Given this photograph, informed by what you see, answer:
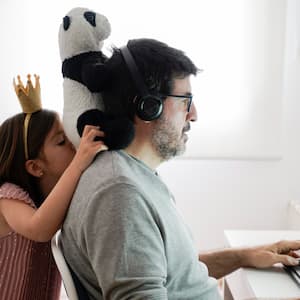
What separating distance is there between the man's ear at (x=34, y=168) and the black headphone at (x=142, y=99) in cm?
38

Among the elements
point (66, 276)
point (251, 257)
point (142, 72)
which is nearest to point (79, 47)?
point (142, 72)

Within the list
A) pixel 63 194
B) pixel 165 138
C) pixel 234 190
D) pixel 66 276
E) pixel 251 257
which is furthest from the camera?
pixel 234 190

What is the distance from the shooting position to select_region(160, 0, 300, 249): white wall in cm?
245

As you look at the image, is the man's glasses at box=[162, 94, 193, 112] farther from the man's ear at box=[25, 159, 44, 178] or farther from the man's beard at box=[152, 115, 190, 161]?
the man's ear at box=[25, 159, 44, 178]

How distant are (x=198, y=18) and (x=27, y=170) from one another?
1353 mm

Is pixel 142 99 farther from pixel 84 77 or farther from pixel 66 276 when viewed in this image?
pixel 66 276

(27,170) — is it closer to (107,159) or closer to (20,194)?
(20,194)

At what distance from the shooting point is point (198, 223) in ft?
8.25

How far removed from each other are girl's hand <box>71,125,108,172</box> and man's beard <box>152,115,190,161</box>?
0.15 m

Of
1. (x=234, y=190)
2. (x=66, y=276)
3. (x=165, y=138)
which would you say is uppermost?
(x=165, y=138)

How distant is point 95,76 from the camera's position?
1050 millimetres

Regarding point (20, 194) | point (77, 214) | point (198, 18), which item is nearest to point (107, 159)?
point (77, 214)

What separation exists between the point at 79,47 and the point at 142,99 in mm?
199

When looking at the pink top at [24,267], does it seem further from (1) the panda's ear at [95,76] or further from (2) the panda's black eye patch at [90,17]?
(2) the panda's black eye patch at [90,17]
